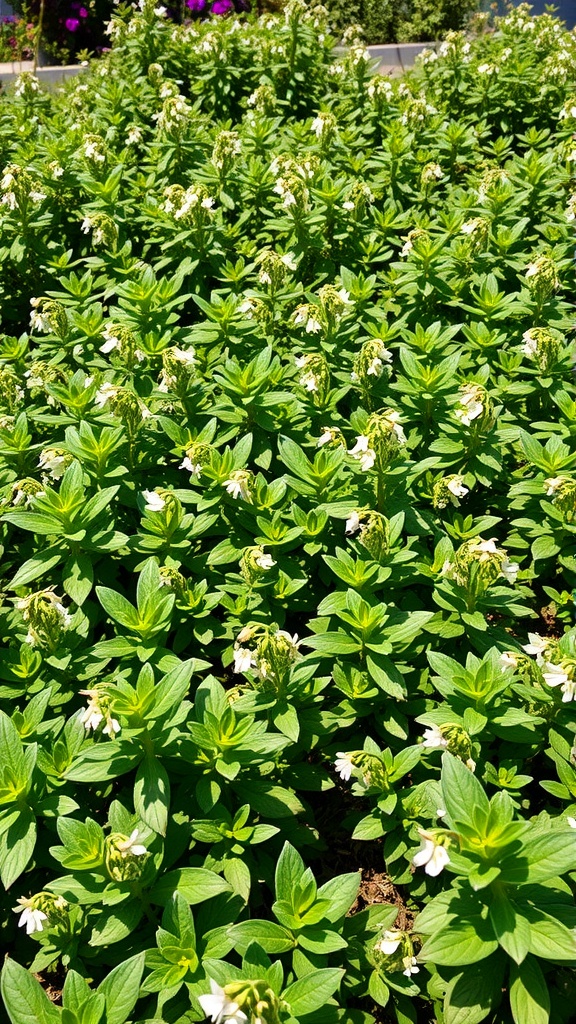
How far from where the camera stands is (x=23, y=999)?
1916 mm

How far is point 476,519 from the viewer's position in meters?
3.20

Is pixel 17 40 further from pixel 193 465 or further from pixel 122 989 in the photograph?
pixel 122 989

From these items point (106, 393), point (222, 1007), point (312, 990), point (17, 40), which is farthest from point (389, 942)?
point (17, 40)

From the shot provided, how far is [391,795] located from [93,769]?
958 mm

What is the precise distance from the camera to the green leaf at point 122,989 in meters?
1.92

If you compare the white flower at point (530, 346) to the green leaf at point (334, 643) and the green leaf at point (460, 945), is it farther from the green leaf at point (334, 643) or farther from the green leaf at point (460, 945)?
the green leaf at point (460, 945)

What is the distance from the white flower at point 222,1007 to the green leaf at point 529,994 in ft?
2.54

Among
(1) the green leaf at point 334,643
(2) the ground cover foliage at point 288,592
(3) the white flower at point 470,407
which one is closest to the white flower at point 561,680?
(2) the ground cover foliage at point 288,592

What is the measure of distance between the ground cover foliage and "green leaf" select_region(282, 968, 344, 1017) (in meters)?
0.01

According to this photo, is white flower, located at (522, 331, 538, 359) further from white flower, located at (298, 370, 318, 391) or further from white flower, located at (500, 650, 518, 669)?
white flower, located at (500, 650, 518, 669)

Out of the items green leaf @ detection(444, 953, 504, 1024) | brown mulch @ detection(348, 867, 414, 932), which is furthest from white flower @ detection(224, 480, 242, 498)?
green leaf @ detection(444, 953, 504, 1024)

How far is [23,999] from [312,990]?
730 millimetres

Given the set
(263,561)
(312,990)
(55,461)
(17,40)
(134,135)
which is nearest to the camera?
(312,990)

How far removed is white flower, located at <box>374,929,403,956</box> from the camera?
2.19m
